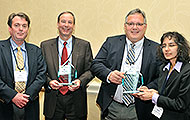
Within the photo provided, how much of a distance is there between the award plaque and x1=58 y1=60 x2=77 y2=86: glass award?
2.08ft

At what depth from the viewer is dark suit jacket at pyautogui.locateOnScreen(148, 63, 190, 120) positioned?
2.10 meters

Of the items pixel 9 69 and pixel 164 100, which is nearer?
pixel 164 100

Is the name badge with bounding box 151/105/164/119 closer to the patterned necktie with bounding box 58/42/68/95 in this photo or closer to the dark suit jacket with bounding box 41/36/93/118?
the dark suit jacket with bounding box 41/36/93/118

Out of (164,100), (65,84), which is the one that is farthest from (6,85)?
(164,100)

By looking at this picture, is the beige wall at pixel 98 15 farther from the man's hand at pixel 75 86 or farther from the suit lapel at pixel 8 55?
the suit lapel at pixel 8 55

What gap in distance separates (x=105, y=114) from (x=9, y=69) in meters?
1.20

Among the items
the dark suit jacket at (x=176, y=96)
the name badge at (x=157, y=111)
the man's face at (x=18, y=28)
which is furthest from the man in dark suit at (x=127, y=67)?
the man's face at (x=18, y=28)

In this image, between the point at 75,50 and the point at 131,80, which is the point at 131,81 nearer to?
the point at 131,80

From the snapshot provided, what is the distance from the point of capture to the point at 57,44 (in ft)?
9.35

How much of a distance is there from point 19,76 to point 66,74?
540 mm

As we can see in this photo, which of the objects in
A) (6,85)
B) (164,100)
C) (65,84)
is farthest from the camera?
(65,84)

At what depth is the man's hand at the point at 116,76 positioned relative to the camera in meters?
2.36

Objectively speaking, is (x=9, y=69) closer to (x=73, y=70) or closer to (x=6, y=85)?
(x=6, y=85)

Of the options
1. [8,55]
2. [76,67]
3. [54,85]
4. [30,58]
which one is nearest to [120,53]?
[76,67]
